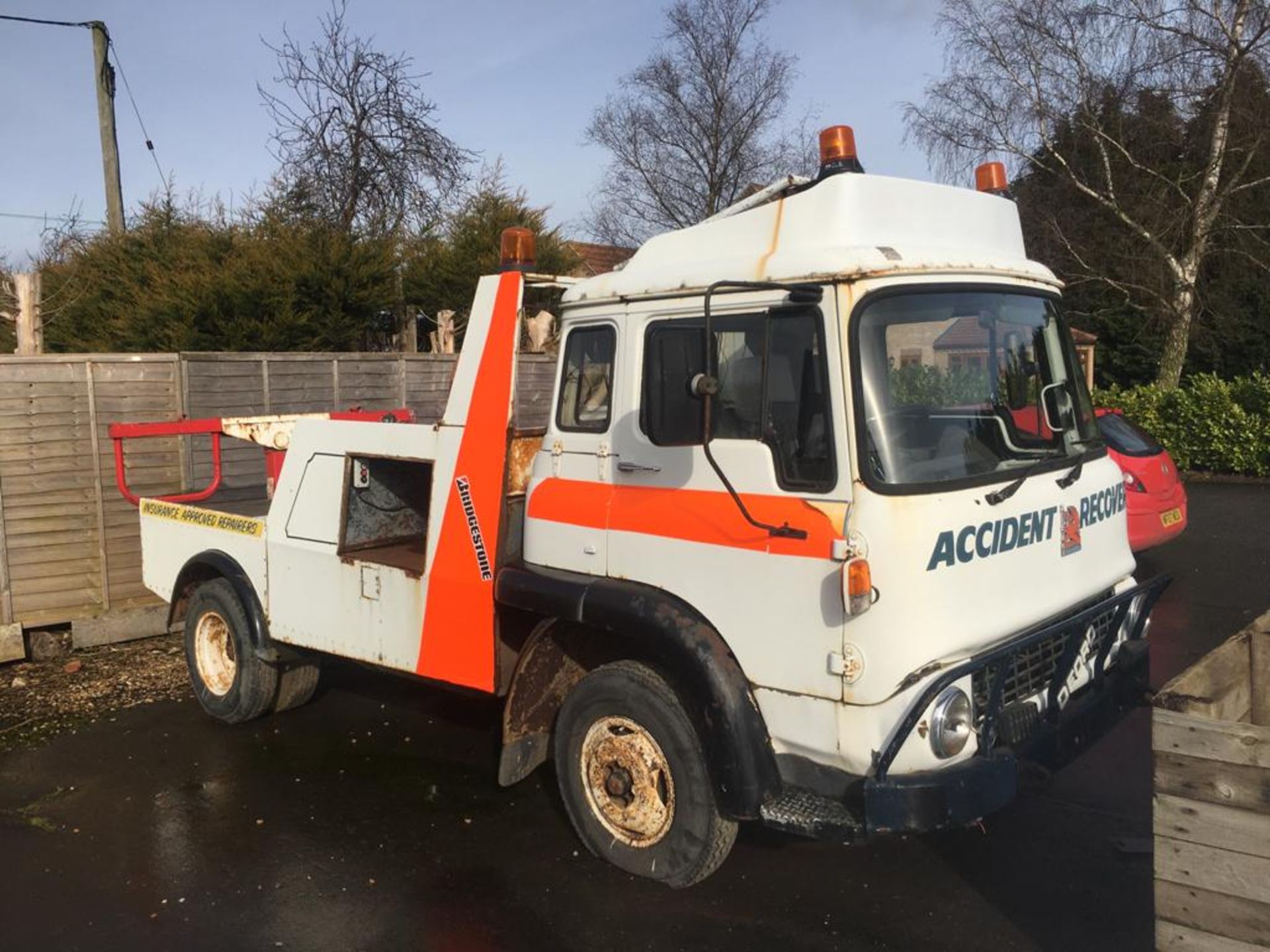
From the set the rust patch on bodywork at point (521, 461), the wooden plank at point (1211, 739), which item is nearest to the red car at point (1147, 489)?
the rust patch on bodywork at point (521, 461)

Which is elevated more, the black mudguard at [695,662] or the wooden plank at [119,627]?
the black mudguard at [695,662]

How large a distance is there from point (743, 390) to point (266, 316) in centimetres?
883

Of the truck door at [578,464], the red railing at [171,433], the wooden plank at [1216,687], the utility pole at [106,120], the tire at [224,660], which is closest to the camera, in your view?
the wooden plank at [1216,687]

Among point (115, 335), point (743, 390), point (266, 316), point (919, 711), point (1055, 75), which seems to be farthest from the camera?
point (1055, 75)

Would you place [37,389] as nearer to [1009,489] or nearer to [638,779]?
[638,779]

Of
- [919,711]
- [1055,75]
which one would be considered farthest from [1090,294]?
[919,711]

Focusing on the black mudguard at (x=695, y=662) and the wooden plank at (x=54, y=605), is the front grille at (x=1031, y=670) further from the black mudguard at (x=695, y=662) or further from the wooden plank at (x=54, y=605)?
the wooden plank at (x=54, y=605)

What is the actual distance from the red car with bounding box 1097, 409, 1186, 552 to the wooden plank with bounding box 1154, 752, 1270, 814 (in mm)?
6353

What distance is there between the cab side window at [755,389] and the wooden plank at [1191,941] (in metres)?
1.59

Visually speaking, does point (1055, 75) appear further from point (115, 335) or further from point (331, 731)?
point (331, 731)

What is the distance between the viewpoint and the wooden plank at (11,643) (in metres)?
7.50

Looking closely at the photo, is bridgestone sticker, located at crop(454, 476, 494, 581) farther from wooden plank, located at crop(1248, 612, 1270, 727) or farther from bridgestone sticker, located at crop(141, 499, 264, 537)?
wooden plank, located at crop(1248, 612, 1270, 727)

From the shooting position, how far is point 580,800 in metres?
4.27

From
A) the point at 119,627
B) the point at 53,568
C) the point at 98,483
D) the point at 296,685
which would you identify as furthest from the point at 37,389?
the point at 296,685
